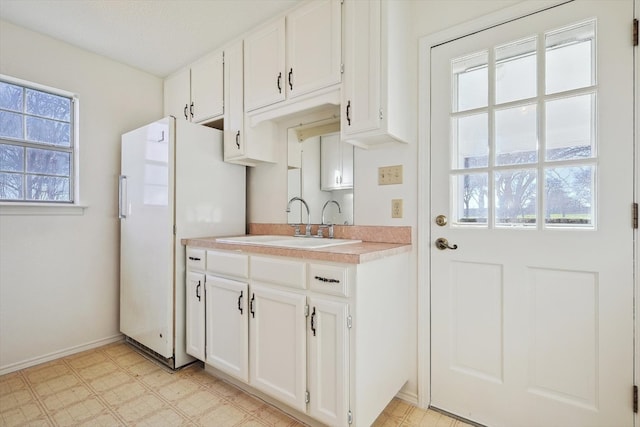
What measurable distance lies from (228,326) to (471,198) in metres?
1.56

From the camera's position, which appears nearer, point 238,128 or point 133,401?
point 133,401

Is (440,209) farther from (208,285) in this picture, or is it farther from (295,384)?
(208,285)

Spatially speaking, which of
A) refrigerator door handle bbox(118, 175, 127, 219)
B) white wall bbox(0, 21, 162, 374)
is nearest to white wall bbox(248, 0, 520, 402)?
refrigerator door handle bbox(118, 175, 127, 219)

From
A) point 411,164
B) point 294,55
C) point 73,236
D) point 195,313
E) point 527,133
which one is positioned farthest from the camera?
point 73,236

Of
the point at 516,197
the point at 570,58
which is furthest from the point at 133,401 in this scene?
the point at 570,58

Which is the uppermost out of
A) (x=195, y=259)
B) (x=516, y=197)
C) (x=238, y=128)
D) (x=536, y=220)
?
(x=238, y=128)

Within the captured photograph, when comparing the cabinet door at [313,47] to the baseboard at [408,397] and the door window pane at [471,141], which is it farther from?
the baseboard at [408,397]

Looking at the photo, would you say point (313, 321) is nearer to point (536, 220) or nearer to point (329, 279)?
point (329, 279)

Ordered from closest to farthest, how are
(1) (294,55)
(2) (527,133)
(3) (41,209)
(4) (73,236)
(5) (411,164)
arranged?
(2) (527,133) < (5) (411,164) < (1) (294,55) < (3) (41,209) < (4) (73,236)

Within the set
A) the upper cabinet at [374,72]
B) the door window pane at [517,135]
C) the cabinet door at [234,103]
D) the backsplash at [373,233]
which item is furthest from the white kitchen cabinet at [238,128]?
the door window pane at [517,135]

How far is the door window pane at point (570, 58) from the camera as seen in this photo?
4.51 feet

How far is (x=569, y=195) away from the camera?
4.64 ft

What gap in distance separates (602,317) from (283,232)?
6.12ft

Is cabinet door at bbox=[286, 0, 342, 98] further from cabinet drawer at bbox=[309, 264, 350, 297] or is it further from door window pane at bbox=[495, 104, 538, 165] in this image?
cabinet drawer at bbox=[309, 264, 350, 297]
